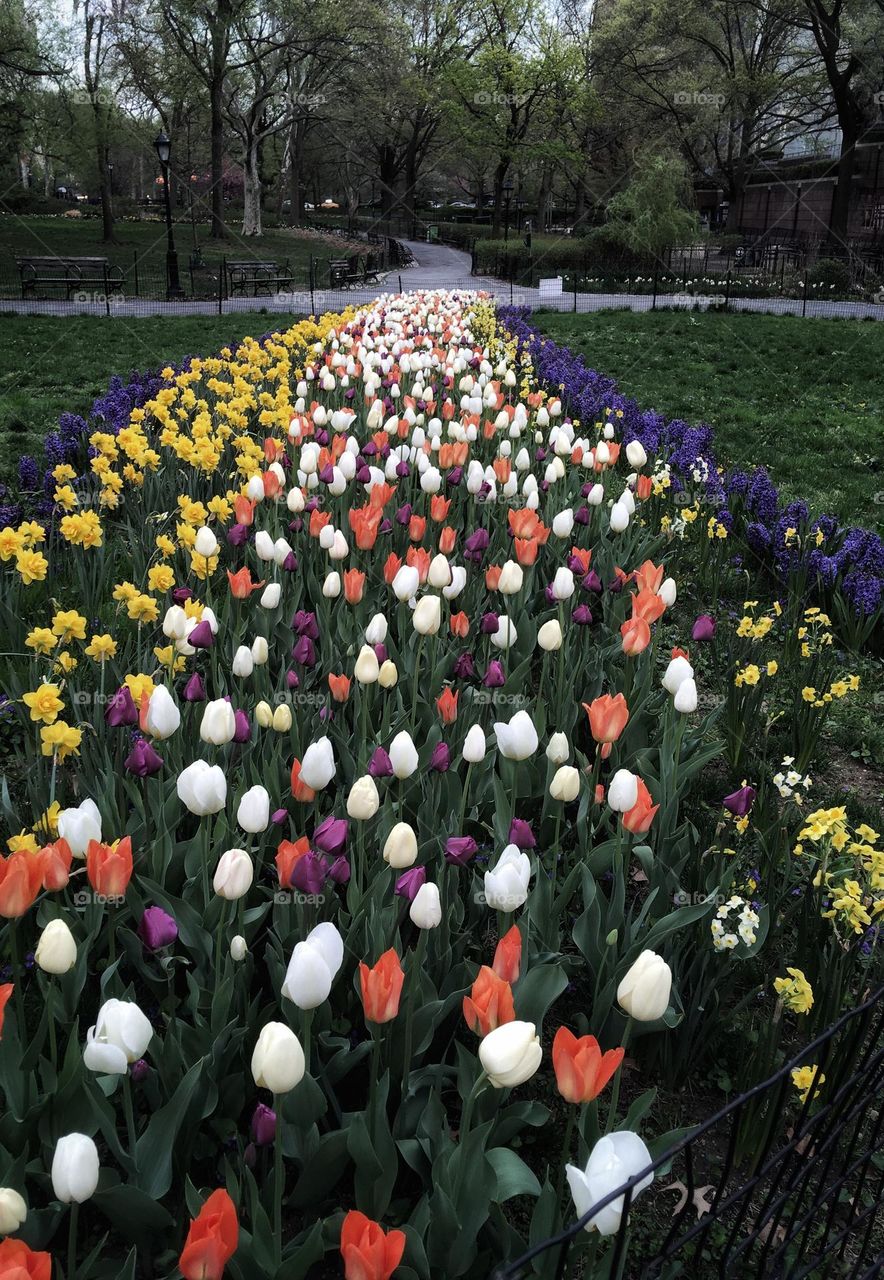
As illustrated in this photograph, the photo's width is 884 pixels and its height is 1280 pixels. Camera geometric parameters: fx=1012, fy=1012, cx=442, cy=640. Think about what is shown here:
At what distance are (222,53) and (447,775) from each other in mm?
33987

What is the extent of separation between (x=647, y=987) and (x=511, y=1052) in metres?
0.29

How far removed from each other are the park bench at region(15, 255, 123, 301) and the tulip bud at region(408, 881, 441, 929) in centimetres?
1817

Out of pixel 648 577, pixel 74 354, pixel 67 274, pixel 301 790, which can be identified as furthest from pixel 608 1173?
pixel 67 274

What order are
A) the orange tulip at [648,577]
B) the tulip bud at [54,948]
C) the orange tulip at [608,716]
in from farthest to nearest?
the orange tulip at [648,577] → the orange tulip at [608,716] → the tulip bud at [54,948]

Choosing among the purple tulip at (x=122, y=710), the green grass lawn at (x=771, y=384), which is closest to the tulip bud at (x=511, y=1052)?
the purple tulip at (x=122, y=710)

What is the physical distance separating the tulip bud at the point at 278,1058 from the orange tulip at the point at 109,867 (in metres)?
0.52

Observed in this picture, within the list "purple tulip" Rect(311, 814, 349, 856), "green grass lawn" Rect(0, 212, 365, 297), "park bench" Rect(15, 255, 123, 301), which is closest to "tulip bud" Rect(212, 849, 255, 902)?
"purple tulip" Rect(311, 814, 349, 856)

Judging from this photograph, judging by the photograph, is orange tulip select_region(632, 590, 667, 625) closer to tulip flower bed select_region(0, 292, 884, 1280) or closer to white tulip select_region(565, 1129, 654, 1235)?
tulip flower bed select_region(0, 292, 884, 1280)

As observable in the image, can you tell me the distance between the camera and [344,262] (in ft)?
85.1

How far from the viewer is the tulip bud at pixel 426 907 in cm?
177

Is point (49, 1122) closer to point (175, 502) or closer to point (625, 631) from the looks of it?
point (625, 631)

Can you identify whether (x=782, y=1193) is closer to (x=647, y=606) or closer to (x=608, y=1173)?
(x=608, y=1173)

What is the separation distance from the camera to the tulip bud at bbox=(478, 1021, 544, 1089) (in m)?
1.36

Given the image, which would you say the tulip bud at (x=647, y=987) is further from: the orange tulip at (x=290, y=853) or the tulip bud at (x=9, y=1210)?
the tulip bud at (x=9, y=1210)
